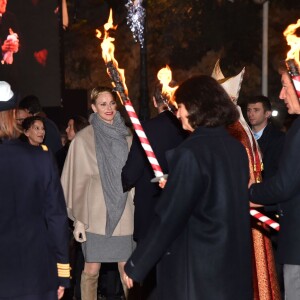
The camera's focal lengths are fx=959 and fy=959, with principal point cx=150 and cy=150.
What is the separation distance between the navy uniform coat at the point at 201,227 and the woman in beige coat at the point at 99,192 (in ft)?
10.2

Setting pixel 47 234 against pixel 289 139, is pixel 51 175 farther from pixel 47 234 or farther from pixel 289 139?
pixel 289 139

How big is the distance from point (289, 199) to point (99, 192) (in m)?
3.04

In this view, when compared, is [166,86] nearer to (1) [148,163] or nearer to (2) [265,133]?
(1) [148,163]

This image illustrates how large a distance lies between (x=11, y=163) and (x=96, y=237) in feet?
9.65

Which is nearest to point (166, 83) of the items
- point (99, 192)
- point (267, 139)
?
point (99, 192)

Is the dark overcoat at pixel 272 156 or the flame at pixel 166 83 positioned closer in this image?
the flame at pixel 166 83

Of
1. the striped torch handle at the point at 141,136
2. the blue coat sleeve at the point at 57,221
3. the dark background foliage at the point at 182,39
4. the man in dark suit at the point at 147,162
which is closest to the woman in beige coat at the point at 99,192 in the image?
the man in dark suit at the point at 147,162

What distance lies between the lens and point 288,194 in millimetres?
6152

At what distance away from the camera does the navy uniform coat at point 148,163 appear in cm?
814

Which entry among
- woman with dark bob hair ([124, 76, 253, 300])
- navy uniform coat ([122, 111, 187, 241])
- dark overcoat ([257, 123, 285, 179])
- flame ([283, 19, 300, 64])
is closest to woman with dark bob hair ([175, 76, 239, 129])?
woman with dark bob hair ([124, 76, 253, 300])

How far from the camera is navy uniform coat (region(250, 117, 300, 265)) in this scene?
610 cm

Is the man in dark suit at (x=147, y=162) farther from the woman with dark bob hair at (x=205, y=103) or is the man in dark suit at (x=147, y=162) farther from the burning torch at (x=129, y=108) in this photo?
the woman with dark bob hair at (x=205, y=103)

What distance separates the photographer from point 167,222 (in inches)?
218

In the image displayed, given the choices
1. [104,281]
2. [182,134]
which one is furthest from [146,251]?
[104,281]
